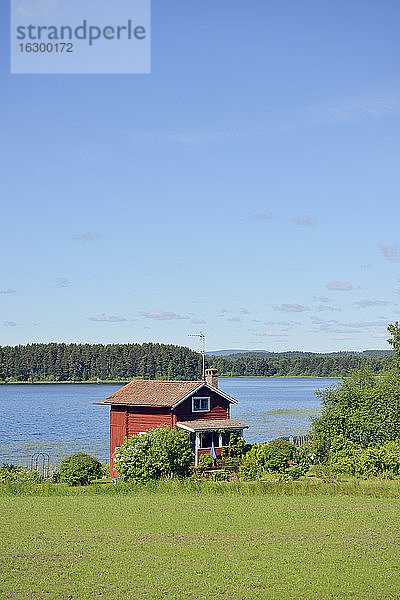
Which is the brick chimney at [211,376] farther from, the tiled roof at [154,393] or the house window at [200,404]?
the house window at [200,404]

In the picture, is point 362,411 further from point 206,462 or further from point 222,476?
point 206,462

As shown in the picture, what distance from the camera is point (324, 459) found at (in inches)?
1422

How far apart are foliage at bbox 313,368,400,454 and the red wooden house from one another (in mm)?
6314

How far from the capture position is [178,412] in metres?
40.9

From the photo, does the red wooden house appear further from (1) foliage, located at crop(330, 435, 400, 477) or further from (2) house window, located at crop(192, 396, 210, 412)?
(1) foliage, located at crop(330, 435, 400, 477)

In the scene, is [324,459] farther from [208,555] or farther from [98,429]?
[98,429]

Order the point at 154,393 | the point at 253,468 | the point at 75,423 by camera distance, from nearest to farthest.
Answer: the point at 253,468 → the point at 154,393 → the point at 75,423

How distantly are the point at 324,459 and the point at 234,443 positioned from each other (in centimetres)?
659

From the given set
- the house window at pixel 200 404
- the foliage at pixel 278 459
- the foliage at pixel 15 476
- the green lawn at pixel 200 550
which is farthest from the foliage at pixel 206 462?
the green lawn at pixel 200 550

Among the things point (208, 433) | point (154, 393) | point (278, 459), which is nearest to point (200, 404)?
point (208, 433)

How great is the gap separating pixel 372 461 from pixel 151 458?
35.2ft

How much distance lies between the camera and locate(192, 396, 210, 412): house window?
41.6 meters

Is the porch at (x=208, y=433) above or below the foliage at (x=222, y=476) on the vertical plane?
above

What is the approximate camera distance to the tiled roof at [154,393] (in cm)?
4116
